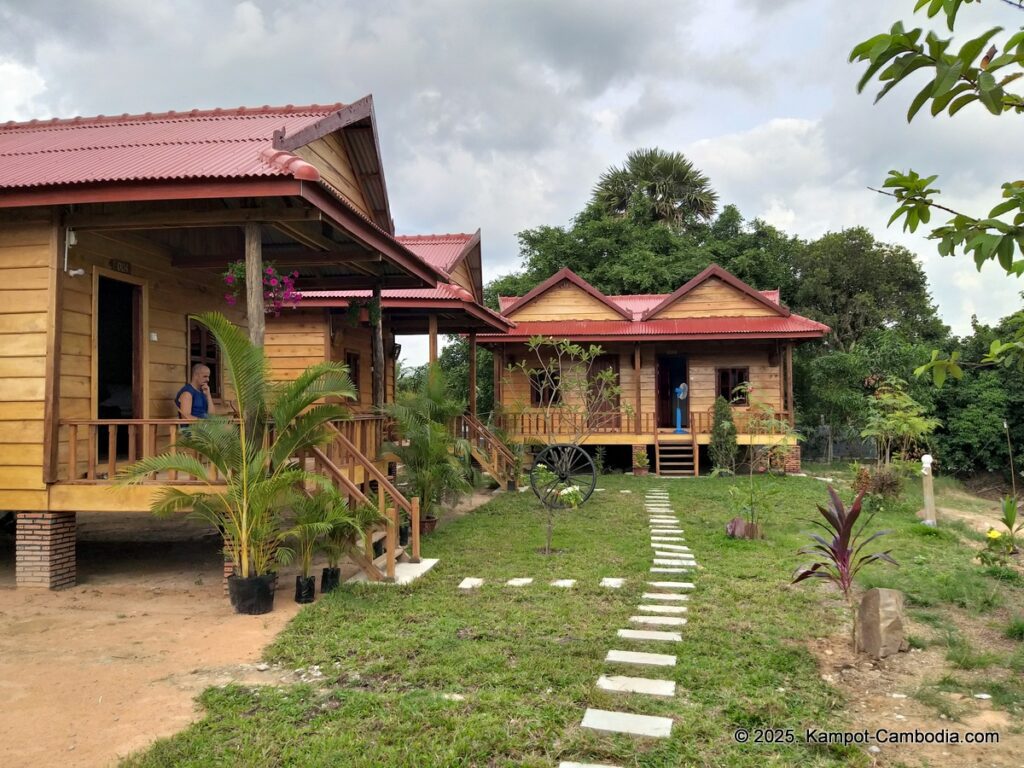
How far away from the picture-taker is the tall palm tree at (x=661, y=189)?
1266 inches

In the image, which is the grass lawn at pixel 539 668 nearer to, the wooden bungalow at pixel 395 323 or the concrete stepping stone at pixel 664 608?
the concrete stepping stone at pixel 664 608

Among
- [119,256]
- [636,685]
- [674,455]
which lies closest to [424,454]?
[119,256]

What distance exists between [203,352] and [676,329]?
1196cm

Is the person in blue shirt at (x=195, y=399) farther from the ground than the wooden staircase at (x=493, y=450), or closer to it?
farther from the ground

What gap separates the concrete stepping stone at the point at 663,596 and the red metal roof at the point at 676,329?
11.6 metres

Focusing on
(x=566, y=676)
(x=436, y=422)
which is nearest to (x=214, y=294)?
(x=436, y=422)

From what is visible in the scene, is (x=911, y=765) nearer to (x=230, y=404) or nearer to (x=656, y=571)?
(x=656, y=571)

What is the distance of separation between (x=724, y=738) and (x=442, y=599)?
3.04 metres

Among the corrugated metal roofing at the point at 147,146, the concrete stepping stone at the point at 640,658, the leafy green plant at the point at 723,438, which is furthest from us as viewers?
the leafy green plant at the point at 723,438

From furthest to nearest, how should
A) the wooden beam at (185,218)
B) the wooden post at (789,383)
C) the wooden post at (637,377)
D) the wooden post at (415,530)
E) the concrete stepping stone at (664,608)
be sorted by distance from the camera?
the wooden post at (637,377) → the wooden post at (789,383) → the wooden post at (415,530) → the wooden beam at (185,218) → the concrete stepping stone at (664,608)

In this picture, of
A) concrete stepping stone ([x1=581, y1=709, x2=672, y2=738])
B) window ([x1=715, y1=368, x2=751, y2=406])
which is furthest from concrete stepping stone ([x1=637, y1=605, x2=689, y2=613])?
window ([x1=715, y1=368, x2=751, y2=406])

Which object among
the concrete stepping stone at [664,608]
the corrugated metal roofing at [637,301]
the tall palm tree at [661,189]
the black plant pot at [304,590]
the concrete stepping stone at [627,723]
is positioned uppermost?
the tall palm tree at [661,189]

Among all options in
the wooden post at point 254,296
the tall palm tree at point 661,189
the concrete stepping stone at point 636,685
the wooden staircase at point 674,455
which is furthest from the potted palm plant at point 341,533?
the tall palm tree at point 661,189

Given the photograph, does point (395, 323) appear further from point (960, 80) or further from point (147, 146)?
point (960, 80)
